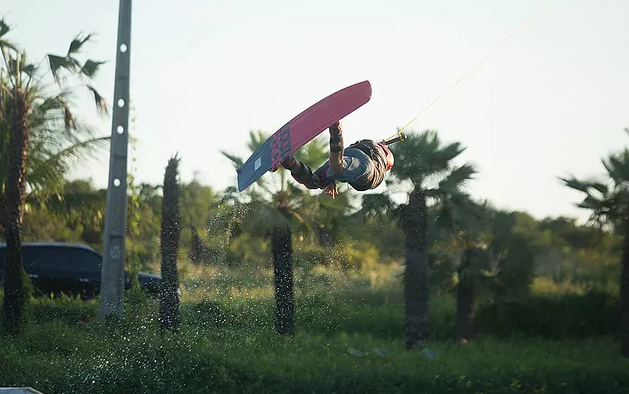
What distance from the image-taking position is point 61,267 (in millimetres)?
18109

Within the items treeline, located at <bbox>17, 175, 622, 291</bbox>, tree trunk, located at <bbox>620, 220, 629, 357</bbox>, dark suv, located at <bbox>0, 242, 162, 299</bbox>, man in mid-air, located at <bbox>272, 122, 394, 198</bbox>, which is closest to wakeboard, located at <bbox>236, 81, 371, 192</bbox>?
man in mid-air, located at <bbox>272, 122, 394, 198</bbox>

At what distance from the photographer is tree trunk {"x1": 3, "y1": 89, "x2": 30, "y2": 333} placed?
14.2 meters

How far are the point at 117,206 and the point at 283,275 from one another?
3.94m

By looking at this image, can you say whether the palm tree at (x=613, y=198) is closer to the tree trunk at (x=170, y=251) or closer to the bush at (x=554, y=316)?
the bush at (x=554, y=316)

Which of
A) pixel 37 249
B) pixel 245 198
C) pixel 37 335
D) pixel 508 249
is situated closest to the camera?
pixel 37 335

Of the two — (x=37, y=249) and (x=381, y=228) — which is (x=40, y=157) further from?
(x=381, y=228)

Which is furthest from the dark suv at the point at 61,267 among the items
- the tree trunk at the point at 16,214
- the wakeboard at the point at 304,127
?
the wakeboard at the point at 304,127

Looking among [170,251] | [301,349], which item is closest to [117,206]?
[170,251]

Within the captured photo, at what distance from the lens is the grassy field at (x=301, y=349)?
1090 centimetres

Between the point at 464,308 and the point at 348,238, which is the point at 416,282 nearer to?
the point at 348,238

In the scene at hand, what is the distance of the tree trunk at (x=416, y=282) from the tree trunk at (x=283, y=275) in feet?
7.45

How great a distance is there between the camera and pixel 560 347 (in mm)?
18844

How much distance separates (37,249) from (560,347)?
11.3m

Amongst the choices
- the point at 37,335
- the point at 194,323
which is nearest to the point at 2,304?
the point at 37,335
